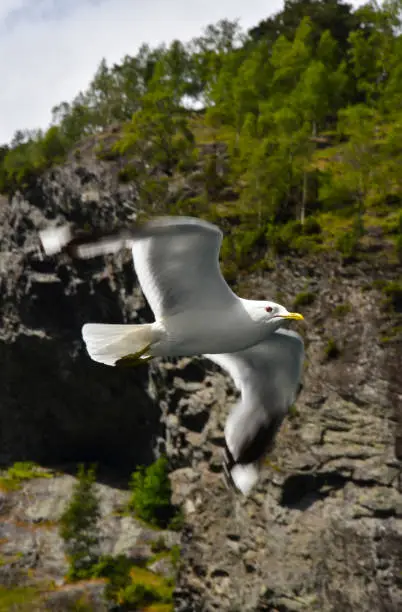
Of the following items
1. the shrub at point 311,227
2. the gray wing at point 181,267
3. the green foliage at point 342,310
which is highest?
the gray wing at point 181,267

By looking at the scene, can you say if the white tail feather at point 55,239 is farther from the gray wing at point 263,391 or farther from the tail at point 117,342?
the gray wing at point 263,391

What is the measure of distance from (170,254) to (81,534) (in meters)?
20.6

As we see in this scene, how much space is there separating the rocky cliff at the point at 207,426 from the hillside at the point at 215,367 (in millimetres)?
51

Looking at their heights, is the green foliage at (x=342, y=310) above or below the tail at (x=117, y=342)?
below

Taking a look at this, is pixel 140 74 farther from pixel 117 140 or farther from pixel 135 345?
pixel 135 345

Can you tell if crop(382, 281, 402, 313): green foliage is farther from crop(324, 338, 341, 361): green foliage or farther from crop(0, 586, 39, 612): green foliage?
crop(0, 586, 39, 612): green foliage

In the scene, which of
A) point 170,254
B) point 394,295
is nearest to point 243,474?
point 170,254

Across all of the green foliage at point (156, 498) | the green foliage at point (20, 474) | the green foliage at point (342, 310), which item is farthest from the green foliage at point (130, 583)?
the green foliage at point (342, 310)

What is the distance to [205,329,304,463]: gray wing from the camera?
923 centimetres

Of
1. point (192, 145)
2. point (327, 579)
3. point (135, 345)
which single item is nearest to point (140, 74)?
point (192, 145)

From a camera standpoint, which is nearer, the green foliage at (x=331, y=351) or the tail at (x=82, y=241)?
the tail at (x=82, y=241)

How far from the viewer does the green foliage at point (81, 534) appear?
26.3 meters

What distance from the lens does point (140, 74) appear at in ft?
159

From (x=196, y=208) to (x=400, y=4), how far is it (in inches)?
792
